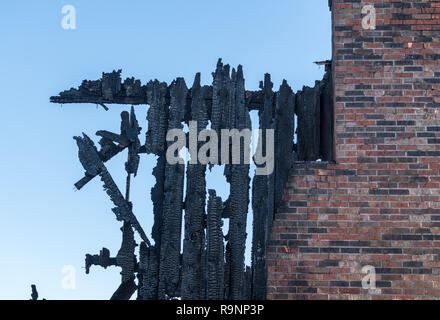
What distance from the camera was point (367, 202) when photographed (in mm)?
5652

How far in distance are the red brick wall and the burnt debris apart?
1.03 m

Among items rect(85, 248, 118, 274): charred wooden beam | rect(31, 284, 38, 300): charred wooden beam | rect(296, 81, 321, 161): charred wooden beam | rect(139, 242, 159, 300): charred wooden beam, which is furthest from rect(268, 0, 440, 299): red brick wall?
rect(31, 284, 38, 300): charred wooden beam

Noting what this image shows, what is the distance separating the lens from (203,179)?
716cm

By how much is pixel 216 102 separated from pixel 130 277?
210cm

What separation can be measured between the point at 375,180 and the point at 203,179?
6.90 ft

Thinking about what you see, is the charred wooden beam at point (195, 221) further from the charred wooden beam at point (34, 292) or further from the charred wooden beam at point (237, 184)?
the charred wooden beam at point (34, 292)

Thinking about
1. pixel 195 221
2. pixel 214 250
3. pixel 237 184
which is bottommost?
pixel 214 250

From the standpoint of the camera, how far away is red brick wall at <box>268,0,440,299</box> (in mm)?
5527

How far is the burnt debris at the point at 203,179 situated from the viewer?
6902 mm

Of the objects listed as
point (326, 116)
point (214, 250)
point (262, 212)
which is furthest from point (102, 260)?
point (326, 116)

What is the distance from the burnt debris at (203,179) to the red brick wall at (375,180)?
1026 millimetres

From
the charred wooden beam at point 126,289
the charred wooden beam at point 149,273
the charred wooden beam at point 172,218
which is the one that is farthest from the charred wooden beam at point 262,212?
the charred wooden beam at point 126,289

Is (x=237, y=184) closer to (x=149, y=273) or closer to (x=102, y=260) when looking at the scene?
(x=149, y=273)
